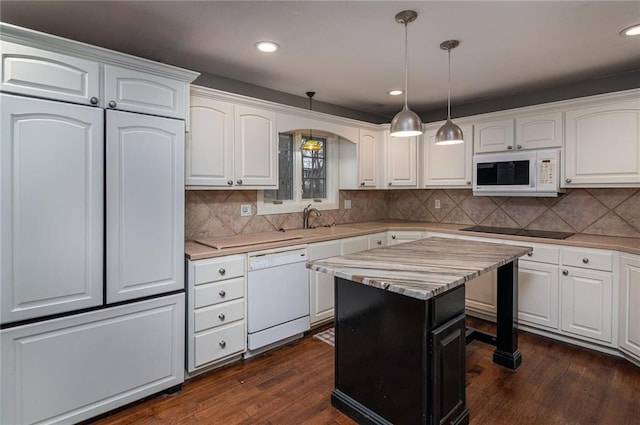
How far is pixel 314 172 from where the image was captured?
158 inches

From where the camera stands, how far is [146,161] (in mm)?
2096

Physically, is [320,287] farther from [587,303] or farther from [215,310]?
[587,303]

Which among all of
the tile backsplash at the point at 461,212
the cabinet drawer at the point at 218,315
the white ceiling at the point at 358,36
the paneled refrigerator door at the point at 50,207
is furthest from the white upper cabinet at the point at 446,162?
the paneled refrigerator door at the point at 50,207

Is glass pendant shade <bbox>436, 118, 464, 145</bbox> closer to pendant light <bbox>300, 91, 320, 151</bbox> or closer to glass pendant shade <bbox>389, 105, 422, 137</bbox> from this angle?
glass pendant shade <bbox>389, 105, 422, 137</bbox>

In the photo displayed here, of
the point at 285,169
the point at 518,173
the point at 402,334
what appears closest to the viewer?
the point at 402,334

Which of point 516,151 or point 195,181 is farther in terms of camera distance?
point 516,151

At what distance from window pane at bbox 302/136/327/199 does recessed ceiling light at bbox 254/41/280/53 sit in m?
1.37

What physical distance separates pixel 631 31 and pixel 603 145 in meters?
1.00

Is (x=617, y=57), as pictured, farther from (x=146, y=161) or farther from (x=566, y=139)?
(x=146, y=161)

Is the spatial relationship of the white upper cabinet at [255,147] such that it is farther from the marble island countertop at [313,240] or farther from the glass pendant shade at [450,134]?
the glass pendant shade at [450,134]

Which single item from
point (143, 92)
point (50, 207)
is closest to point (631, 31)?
point (143, 92)

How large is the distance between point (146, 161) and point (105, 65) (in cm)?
56

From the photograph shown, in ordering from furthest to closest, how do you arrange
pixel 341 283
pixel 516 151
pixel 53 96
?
pixel 516 151
pixel 341 283
pixel 53 96

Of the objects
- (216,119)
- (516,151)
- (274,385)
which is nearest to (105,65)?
(216,119)
